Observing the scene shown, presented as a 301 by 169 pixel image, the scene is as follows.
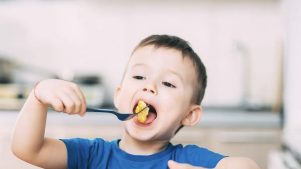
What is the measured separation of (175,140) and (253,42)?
789 mm

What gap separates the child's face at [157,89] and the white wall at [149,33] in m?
1.95

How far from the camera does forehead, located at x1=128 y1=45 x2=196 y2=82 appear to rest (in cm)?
88

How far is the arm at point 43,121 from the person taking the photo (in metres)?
0.72

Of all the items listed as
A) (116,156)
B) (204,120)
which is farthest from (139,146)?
(204,120)

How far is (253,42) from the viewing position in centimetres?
285

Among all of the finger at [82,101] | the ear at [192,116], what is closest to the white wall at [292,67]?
the ear at [192,116]

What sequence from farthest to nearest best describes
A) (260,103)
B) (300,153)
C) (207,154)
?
(260,103) → (300,153) → (207,154)

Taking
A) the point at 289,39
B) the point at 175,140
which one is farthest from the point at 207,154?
the point at 289,39

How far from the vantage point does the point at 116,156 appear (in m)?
Answer: 0.87

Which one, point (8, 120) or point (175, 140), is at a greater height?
point (8, 120)

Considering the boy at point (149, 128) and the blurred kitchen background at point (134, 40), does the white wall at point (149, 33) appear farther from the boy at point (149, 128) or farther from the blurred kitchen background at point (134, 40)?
the boy at point (149, 128)

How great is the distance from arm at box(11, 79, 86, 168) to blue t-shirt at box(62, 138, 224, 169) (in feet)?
0.08

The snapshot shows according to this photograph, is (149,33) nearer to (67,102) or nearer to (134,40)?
(134,40)

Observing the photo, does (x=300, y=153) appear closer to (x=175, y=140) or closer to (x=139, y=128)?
(x=175, y=140)
